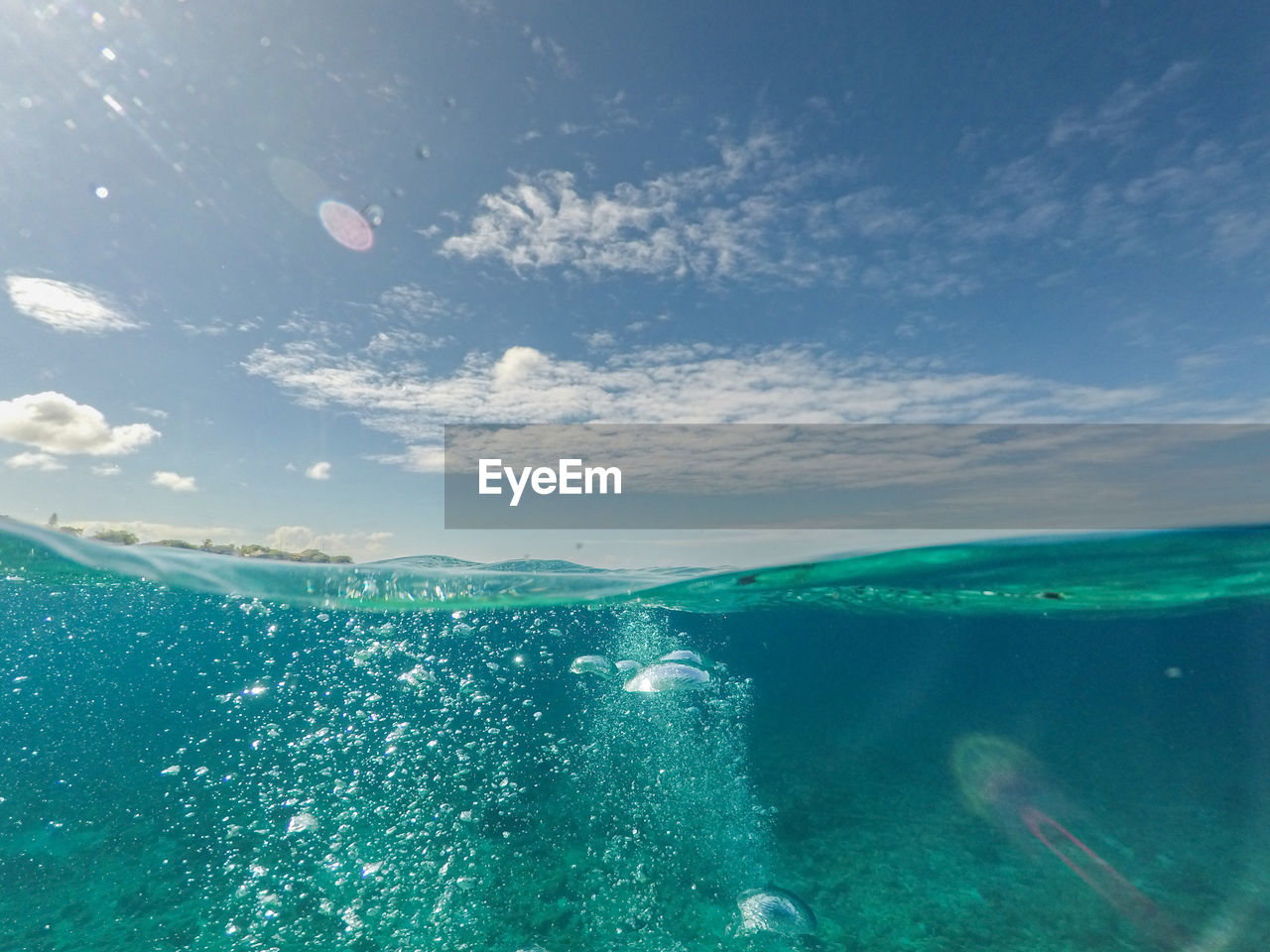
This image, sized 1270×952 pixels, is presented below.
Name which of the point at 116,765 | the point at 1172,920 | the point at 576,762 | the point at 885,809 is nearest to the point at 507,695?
the point at 576,762

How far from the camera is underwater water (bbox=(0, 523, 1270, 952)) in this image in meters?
7.86

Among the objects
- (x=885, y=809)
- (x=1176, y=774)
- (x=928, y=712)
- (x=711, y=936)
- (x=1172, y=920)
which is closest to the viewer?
(x=711, y=936)

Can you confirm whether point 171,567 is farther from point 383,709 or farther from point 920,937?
point 920,937

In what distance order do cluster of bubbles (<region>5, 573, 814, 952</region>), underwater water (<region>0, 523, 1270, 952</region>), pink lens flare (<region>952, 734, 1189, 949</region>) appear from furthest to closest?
pink lens flare (<region>952, 734, 1189, 949</region>)
underwater water (<region>0, 523, 1270, 952</region>)
cluster of bubbles (<region>5, 573, 814, 952</region>)

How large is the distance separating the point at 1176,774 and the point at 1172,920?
1105 cm

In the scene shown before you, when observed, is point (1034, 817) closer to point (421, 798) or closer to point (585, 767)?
point (585, 767)

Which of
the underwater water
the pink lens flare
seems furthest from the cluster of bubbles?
the pink lens flare

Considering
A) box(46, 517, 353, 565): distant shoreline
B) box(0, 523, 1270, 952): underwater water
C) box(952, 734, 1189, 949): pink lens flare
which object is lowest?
box(952, 734, 1189, 949): pink lens flare

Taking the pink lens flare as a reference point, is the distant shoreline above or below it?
above

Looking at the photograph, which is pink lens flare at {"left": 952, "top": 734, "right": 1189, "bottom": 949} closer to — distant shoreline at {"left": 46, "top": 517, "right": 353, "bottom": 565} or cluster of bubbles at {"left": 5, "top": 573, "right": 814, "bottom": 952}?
cluster of bubbles at {"left": 5, "top": 573, "right": 814, "bottom": 952}

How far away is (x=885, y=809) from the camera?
11891 mm

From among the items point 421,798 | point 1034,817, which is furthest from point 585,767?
point 1034,817

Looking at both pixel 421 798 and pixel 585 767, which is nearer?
pixel 421 798

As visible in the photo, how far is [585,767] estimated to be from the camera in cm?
1312
